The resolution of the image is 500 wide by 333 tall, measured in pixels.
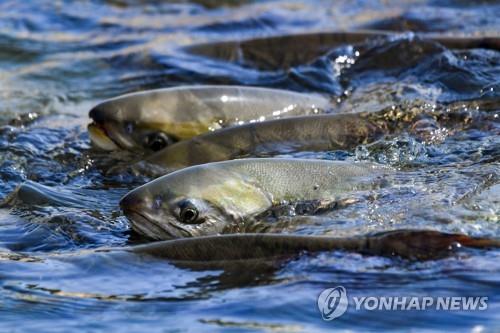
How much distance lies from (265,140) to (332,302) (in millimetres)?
1782

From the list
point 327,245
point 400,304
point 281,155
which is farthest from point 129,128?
point 400,304

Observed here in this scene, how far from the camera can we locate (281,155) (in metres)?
4.68

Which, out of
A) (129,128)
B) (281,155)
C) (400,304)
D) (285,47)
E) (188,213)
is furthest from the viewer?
(285,47)

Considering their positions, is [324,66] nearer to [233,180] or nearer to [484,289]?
[233,180]

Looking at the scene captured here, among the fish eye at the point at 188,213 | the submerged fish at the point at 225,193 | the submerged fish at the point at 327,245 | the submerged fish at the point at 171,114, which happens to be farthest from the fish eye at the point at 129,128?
the submerged fish at the point at 327,245

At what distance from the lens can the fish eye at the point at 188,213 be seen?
12.1 feet

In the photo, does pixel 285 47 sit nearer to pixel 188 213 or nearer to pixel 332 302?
pixel 188 213

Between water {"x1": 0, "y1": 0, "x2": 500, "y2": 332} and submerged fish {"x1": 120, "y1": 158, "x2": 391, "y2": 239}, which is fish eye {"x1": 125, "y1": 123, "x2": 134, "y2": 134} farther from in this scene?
submerged fish {"x1": 120, "y1": 158, "x2": 391, "y2": 239}

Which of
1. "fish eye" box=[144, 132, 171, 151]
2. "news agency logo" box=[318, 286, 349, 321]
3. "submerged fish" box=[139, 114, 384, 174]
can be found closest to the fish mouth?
"news agency logo" box=[318, 286, 349, 321]

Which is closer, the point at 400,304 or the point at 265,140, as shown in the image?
the point at 400,304

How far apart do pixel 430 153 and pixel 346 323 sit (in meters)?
1.83

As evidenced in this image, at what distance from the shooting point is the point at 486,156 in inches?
176

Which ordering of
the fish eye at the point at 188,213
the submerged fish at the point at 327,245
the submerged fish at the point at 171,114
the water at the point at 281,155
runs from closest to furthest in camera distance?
the water at the point at 281,155, the submerged fish at the point at 327,245, the fish eye at the point at 188,213, the submerged fish at the point at 171,114

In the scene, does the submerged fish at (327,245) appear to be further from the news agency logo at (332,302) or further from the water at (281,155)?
the news agency logo at (332,302)
